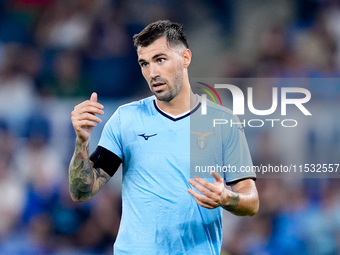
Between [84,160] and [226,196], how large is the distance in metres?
0.81

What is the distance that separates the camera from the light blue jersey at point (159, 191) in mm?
2938

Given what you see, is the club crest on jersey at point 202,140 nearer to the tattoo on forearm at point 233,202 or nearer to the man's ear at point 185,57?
the tattoo on forearm at point 233,202

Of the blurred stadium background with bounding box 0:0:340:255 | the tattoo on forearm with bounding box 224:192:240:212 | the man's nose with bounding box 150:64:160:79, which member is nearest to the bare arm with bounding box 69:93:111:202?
the man's nose with bounding box 150:64:160:79

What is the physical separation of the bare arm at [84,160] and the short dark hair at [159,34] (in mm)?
516

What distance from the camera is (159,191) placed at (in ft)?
9.76

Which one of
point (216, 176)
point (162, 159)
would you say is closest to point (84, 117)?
point (162, 159)

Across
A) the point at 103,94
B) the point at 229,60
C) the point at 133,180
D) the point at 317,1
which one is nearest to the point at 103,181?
the point at 133,180

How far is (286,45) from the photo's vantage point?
6.88 metres

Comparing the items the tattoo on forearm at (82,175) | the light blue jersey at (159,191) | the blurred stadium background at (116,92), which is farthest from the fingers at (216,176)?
the blurred stadium background at (116,92)

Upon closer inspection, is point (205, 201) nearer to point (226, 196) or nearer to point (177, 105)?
point (226, 196)

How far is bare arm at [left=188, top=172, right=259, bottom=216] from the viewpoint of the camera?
259 centimetres

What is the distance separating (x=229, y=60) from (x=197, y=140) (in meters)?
4.01

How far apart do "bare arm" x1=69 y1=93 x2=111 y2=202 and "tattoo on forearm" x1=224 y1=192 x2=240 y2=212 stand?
756mm

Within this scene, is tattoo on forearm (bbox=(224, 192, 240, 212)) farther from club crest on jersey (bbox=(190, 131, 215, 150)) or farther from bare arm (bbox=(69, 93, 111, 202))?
bare arm (bbox=(69, 93, 111, 202))
